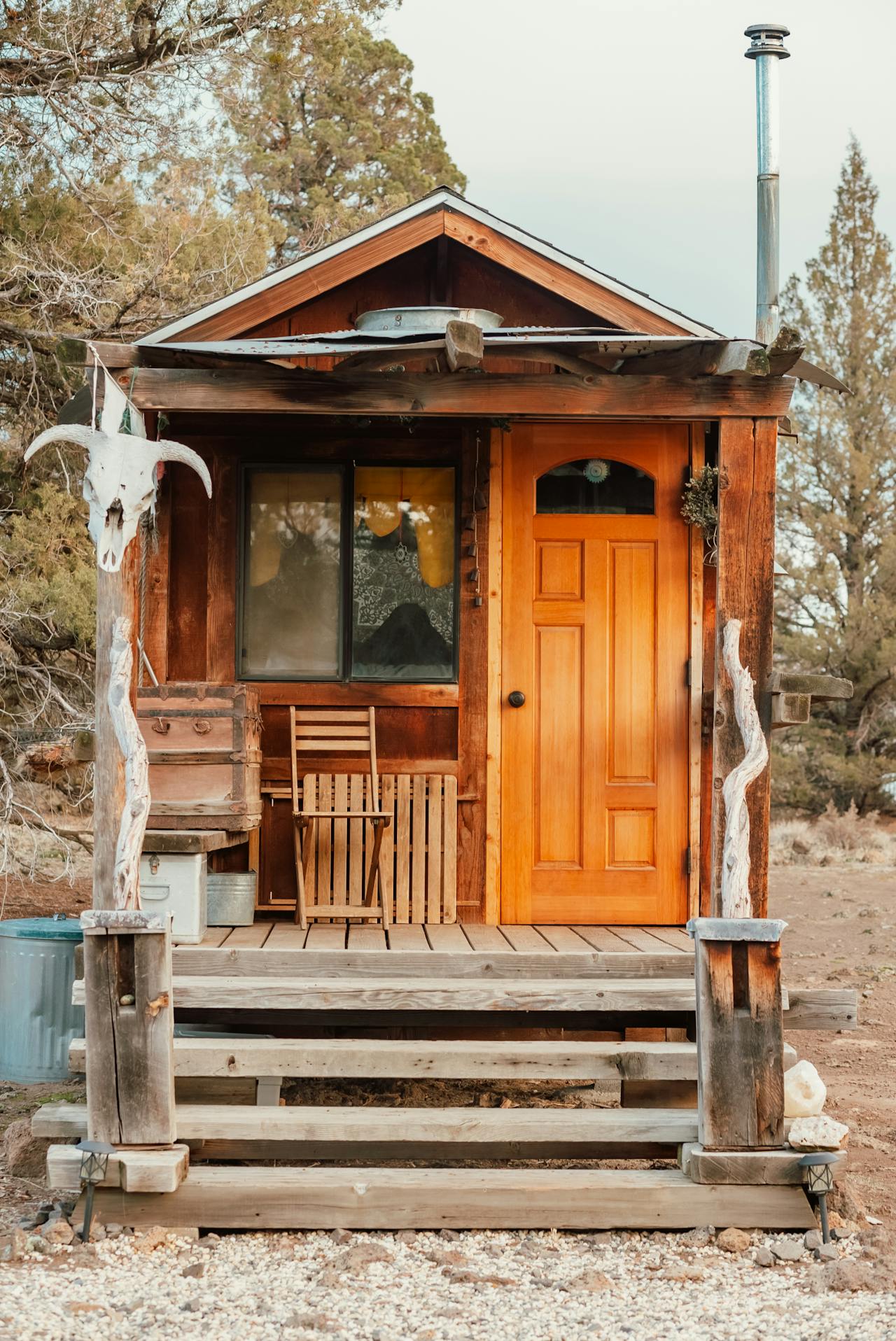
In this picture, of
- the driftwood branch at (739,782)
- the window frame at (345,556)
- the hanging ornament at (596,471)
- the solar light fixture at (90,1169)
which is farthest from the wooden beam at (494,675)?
the solar light fixture at (90,1169)

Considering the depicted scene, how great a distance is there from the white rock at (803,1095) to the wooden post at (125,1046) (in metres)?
2.12

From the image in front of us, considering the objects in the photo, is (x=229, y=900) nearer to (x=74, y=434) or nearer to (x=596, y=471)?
(x=74, y=434)

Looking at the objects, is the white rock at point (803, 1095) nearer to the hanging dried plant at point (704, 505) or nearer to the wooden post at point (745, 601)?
the wooden post at point (745, 601)

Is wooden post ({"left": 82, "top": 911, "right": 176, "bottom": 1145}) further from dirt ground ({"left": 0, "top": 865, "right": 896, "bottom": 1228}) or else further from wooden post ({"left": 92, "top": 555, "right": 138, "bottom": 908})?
wooden post ({"left": 92, "top": 555, "right": 138, "bottom": 908})

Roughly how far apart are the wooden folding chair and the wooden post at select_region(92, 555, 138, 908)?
109 centimetres

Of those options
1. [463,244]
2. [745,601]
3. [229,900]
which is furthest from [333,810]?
[463,244]

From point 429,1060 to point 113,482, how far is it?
100 inches

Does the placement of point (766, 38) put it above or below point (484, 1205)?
above

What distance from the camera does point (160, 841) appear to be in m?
5.82

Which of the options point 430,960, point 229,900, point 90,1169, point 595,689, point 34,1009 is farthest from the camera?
point 595,689

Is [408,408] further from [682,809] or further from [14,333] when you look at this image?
[14,333]

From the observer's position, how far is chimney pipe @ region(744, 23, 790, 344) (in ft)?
22.1

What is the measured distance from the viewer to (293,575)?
6984 mm

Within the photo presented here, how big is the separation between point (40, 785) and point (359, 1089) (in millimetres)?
5130
